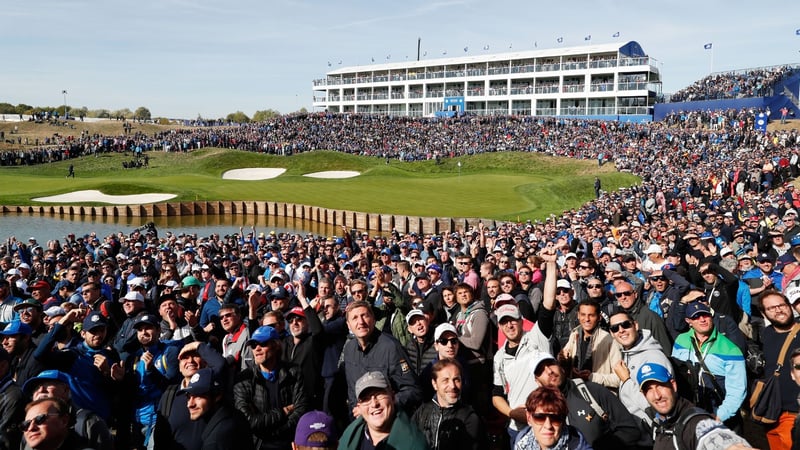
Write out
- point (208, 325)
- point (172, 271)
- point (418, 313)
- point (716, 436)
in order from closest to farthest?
point (716, 436) → point (418, 313) → point (208, 325) → point (172, 271)

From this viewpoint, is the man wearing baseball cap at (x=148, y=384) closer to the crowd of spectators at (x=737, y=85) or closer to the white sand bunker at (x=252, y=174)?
the white sand bunker at (x=252, y=174)

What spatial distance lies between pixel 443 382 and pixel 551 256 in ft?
10.6

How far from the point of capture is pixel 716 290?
30.1ft

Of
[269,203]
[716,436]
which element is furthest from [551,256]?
[269,203]

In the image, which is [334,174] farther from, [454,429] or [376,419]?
[376,419]

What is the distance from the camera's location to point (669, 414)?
15.8 feet

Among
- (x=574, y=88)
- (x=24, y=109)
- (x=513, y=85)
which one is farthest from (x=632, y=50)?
(x=24, y=109)

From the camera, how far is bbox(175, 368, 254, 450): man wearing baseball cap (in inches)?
201

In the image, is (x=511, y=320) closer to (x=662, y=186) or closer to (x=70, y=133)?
(x=662, y=186)

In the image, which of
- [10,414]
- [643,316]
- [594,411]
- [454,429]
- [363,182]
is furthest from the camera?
[363,182]

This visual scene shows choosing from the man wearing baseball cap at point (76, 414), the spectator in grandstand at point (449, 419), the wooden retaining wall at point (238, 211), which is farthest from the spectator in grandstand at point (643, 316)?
the wooden retaining wall at point (238, 211)

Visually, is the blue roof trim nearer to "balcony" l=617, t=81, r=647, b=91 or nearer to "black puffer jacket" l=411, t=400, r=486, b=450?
"balcony" l=617, t=81, r=647, b=91

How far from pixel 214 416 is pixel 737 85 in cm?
7320

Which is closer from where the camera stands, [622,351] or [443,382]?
[443,382]
